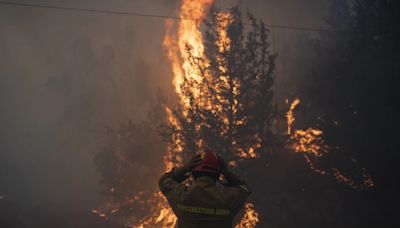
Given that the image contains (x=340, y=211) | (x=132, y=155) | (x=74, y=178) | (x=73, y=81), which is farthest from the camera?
(x=73, y=81)

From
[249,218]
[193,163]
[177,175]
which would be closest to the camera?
[193,163]

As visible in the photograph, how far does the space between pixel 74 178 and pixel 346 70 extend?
6329 centimetres

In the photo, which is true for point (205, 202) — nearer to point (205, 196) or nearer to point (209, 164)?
point (205, 196)

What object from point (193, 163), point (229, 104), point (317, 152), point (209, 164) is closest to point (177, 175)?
point (193, 163)

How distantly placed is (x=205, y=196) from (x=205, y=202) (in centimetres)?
6

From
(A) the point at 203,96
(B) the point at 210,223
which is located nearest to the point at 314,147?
(A) the point at 203,96

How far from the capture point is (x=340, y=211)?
61.2 feet

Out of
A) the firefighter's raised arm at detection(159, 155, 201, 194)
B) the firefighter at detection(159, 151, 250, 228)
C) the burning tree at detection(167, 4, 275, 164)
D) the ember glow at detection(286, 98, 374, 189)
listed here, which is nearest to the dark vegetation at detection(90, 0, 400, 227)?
the burning tree at detection(167, 4, 275, 164)

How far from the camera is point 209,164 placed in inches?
129

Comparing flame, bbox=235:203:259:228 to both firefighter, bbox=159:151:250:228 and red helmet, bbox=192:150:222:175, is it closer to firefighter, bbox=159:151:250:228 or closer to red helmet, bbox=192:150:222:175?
firefighter, bbox=159:151:250:228

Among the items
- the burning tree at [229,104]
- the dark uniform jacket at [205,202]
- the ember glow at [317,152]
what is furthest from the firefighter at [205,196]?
the burning tree at [229,104]

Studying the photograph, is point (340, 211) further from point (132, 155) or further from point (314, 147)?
point (132, 155)

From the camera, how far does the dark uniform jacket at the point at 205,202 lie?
126 inches

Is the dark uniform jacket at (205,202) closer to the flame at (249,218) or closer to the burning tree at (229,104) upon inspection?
the burning tree at (229,104)
